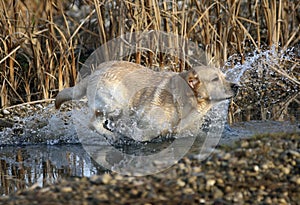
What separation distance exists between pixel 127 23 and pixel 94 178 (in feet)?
11.6

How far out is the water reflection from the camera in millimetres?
5159

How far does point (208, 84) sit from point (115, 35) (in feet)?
6.69

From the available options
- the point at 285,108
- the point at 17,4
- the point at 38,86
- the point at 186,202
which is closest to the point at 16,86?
the point at 38,86

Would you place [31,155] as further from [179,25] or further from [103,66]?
[179,25]

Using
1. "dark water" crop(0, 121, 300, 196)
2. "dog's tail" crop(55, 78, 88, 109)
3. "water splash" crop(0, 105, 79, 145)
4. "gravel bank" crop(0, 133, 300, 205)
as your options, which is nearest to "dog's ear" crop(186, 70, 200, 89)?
"dark water" crop(0, 121, 300, 196)

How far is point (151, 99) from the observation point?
20.3 ft

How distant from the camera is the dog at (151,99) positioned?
6.08 metres

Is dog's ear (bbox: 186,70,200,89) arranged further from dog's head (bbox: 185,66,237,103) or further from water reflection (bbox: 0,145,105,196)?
water reflection (bbox: 0,145,105,196)

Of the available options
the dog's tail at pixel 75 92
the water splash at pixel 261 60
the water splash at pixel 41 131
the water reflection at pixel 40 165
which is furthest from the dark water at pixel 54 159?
the water splash at pixel 261 60

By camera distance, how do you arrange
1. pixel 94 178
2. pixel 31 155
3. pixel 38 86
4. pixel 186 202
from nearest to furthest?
pixel 186 202
pixel 94 178
pixel 31 155
pixel 38 86

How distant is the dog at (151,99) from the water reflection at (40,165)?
473 mm

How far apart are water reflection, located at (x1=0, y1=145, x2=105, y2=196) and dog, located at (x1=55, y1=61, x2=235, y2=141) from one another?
47 cm

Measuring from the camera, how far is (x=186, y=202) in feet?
13.5

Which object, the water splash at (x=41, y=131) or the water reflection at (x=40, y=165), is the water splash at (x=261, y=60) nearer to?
the water splash at (x=41, y=131)
